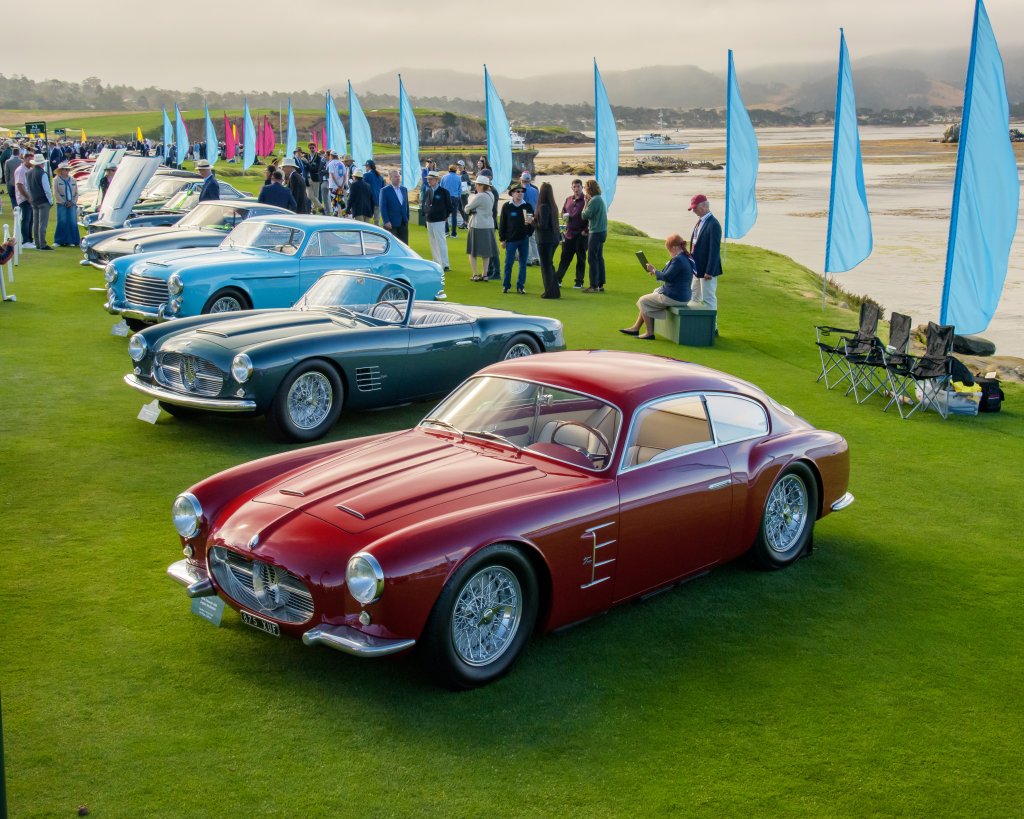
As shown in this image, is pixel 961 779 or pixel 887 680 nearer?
pixel 961 779

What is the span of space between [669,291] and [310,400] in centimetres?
718

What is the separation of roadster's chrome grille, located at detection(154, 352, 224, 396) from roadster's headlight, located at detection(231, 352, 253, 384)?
18cm

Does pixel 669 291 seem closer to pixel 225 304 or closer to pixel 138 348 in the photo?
pixel 225 304

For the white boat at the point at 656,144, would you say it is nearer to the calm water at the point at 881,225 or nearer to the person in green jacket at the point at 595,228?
the calm water at the point at 881,225

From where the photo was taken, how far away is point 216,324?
9.93m

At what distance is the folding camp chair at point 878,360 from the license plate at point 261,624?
8774 mm

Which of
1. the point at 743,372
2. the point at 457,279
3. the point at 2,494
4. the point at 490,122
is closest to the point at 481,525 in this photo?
the point at 2,494

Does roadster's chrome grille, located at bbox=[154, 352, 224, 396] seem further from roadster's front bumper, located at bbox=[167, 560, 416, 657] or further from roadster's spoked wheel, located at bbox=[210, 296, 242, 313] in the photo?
roadster's front bumper, located at bbox=[167, 560, 416, 657]

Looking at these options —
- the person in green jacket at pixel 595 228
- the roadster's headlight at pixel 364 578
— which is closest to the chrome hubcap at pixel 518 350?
the roadster's headlight at pixel 364 578

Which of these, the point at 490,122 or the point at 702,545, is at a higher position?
the point at 490,122

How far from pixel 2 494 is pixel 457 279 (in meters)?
13.4

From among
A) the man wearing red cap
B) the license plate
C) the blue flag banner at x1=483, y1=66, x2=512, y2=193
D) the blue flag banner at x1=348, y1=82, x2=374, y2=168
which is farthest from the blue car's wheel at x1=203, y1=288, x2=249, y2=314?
the blue flag banner at x1=348, y1=82, x2=374, y2=168

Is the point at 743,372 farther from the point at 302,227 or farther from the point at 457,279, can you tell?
the point at 457,279

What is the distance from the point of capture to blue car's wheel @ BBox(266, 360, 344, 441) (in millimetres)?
9250
